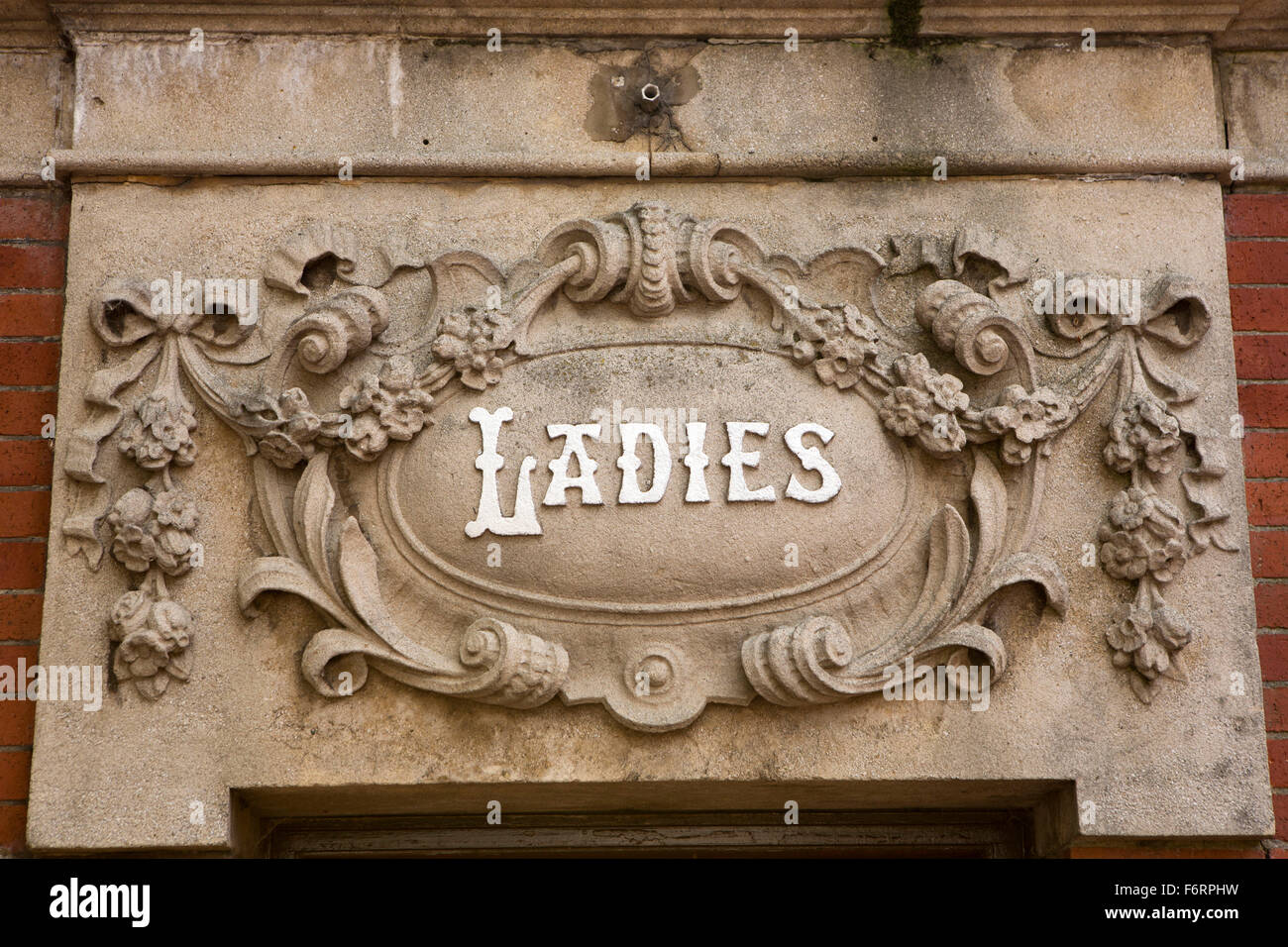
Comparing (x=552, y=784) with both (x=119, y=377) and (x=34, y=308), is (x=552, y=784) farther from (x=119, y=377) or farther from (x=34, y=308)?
(x=34, y=308)

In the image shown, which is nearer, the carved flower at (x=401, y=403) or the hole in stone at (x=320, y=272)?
the carved flower at (x=401, y=403)

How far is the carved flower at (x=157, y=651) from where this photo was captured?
3.07 m

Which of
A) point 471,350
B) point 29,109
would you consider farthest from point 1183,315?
point 29,109

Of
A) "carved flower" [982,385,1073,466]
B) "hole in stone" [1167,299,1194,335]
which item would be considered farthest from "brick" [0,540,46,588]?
"hole in stone" [1167,299,1194,335]

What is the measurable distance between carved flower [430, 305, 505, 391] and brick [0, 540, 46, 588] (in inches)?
36.9

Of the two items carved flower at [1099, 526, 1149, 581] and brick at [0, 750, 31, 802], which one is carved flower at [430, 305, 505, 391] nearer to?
brick at [0, 750, 31, 802]

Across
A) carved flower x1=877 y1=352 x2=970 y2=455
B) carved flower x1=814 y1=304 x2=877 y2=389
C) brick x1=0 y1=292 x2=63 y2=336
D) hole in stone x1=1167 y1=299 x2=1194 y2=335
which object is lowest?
carved flower x1=877 y1=352 x2=970 y2=455

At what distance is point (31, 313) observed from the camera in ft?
11.0

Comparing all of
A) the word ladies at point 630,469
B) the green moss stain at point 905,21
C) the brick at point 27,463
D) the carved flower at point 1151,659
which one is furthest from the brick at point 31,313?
the carved flower at point 1151,659

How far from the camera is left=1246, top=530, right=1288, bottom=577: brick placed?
3.26 m

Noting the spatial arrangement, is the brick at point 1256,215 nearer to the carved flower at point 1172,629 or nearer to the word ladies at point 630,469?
the carved flower at point 1172,629

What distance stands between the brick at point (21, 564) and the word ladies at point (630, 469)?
0.91 m

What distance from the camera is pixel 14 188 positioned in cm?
342

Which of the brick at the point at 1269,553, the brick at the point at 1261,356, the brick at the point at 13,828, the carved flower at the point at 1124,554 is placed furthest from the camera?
the brick at the point at 1261,356
